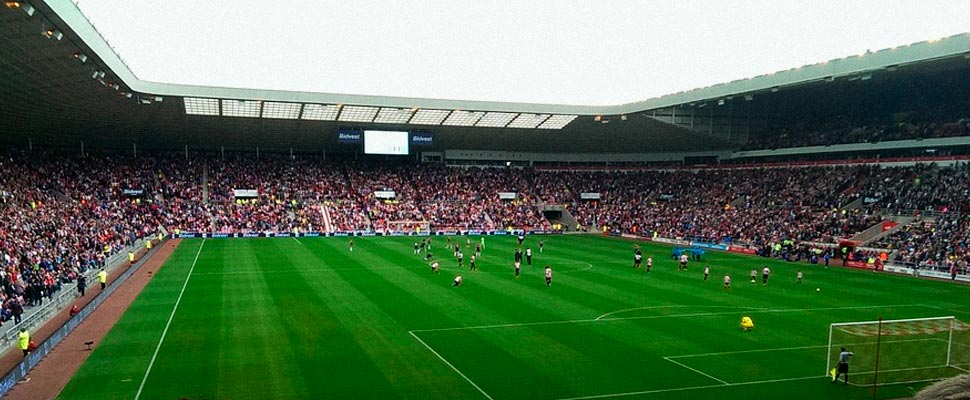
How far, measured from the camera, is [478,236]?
219 ft

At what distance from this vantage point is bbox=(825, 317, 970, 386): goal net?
1811 centimetres

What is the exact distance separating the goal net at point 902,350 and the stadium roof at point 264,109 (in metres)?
25.7

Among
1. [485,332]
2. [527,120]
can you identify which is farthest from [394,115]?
[485,332]

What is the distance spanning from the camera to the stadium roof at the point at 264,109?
32.0 metres

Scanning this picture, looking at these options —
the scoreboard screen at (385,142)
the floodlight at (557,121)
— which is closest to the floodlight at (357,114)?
the scoreboard screen at (385,142)

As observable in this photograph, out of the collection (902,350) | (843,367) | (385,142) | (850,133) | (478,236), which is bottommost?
(478,236)

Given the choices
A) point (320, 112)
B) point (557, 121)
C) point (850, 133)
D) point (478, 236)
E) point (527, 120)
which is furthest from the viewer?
point (557, 121)

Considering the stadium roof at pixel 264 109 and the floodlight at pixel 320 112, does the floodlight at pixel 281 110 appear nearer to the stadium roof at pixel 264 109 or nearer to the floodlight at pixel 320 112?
the stadium roof at pixel 264 109

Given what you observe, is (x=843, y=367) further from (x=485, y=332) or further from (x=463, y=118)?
(x=463, y=118)

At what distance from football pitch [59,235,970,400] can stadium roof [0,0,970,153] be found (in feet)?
39.2

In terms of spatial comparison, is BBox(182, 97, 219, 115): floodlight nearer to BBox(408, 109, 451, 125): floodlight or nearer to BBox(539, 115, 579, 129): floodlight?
BBox(408, 109, 451, 125): floodlight

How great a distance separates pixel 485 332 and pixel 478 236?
146 feet

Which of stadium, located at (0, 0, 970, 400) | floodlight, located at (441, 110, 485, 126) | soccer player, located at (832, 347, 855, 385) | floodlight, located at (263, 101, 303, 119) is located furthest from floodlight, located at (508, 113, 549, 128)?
soccer player, located at (832, 347, 855, 385)

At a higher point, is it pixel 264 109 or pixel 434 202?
pixel 264 109
